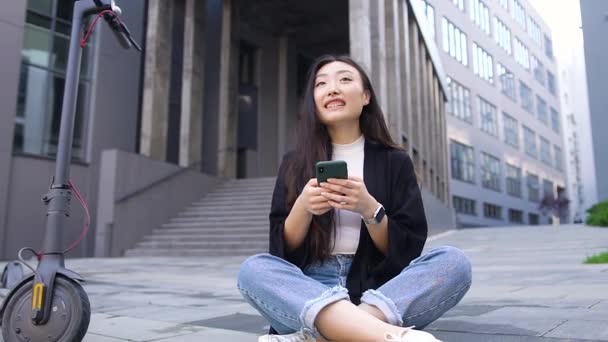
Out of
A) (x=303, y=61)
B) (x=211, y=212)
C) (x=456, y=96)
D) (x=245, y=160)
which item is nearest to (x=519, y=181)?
(x=456, y=96)

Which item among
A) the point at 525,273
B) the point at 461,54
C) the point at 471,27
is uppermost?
the point at 471,27

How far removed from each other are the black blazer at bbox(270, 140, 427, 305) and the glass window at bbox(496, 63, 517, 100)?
1640 inches

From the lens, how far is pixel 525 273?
625cm

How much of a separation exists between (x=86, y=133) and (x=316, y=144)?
46.5 ft

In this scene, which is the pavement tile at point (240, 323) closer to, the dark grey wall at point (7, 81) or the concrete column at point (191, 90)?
the dark grey wall at point (7, 81)

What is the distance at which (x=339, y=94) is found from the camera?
237cm

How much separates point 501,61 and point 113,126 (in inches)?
1376

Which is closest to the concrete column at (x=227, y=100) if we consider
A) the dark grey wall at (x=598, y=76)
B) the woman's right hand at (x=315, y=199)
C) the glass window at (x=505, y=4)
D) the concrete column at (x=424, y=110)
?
the concrete column at (x=424, y=110)

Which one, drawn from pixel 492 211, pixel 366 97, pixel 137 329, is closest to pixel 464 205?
pixel 492 211

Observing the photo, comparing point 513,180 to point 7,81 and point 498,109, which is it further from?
point 7,81

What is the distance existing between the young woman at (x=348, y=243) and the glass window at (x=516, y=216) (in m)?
A: 43.0

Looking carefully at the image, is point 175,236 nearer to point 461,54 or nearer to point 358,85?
point 358,85

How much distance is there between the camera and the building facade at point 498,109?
33.6 meters

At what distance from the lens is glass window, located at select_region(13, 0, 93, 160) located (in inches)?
525
